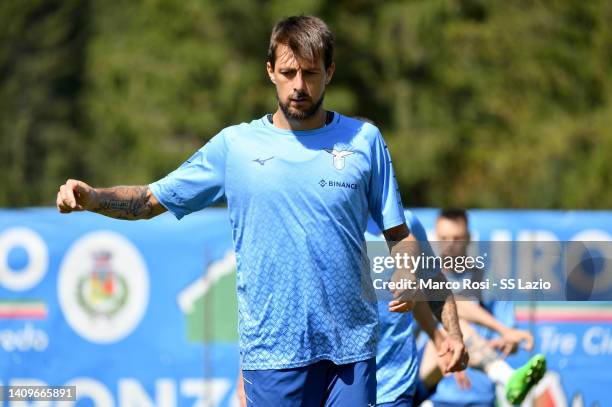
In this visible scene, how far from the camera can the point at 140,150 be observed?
2445cm

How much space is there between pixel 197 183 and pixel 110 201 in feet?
1.20

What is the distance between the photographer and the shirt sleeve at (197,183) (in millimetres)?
4348

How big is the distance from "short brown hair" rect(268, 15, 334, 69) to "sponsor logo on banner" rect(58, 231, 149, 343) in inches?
184

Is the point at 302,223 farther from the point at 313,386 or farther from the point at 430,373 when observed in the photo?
the point at 430,373

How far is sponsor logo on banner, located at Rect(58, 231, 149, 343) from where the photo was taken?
8.62m

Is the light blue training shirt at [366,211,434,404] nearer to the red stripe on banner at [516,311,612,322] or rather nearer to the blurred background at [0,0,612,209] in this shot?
the red stripe on banner at [516,311,612,322]

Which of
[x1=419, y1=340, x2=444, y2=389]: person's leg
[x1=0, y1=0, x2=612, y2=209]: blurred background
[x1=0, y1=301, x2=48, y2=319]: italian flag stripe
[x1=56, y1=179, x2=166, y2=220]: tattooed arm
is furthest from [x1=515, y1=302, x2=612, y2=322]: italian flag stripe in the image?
[x1=0, y1=0, x2=612, y2=209]: blurred background

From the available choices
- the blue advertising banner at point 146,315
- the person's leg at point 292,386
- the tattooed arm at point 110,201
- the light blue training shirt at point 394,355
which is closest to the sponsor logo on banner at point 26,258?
the blue advertising banner at point 146,315

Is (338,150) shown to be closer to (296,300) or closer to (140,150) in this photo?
(296,300)

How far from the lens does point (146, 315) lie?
8.72 meters

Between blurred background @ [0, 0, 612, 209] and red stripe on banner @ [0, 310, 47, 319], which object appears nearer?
red stripe on banner @ [0, 310, 47, 319]

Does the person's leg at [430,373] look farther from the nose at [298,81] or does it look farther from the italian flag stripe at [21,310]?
the italian flag stripe at [21,310]

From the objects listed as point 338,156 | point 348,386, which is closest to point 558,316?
point 348,386

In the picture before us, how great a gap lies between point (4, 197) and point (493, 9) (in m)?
14.7
